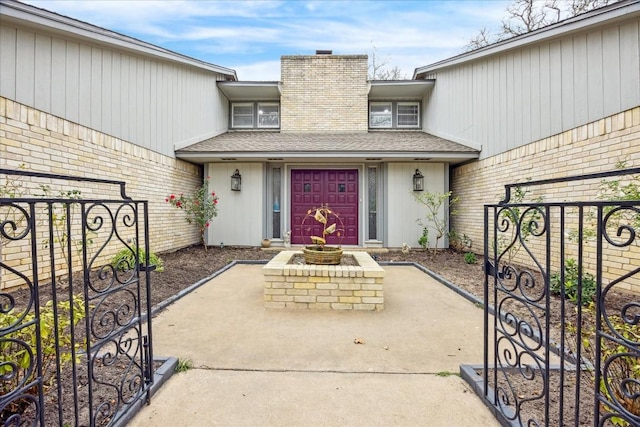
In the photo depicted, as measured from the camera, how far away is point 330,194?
27.2 feet

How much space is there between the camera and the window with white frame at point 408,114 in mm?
10078

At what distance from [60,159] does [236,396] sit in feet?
14.5

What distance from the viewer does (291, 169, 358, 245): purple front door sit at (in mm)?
8289

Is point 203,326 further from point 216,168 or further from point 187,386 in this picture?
point 216,168

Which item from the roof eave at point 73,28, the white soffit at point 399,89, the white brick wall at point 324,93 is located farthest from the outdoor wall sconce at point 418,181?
the roof eave at point 73,28

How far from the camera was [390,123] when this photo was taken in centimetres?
1010

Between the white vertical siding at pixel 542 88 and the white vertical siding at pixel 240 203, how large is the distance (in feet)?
18.1

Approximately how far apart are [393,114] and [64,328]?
9.87 m

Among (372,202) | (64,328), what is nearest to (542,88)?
(372,202)

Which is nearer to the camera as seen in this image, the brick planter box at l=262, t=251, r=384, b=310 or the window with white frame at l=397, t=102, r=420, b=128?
the brick planter box at l=262, t=251, r=384, b=310

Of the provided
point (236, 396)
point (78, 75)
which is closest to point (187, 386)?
point (236, 396)

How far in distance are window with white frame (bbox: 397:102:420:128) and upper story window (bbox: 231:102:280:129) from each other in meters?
4.08

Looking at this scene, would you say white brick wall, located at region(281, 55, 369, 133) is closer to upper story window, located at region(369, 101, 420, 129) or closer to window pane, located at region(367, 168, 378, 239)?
upper story window, located at region(369, 101, 420, 129)

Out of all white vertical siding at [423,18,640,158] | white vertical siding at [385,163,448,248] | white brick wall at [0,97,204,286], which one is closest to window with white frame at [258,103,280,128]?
white brick wall at [0,97,204,286]
